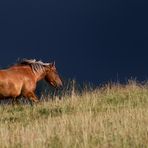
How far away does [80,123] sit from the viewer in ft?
39.9

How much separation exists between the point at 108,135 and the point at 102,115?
10.1 feet

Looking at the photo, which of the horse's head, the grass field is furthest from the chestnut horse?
the grass field

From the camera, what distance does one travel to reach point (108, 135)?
34.9 ft

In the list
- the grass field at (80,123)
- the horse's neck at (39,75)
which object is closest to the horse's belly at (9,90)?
the grass field at (80,123)

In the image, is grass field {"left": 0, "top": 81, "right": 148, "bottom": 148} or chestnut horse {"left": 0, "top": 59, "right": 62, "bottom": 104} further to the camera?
chestnut horse {"left": 0, "top": 59, "right": 62, "bottom": 104}

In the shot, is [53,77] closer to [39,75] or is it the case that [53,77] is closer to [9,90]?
[39,75]

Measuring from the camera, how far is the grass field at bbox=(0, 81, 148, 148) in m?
10.2

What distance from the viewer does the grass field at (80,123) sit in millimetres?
10180

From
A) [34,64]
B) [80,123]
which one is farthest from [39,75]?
[80,123]

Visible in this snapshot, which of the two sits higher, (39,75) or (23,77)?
(39,75)

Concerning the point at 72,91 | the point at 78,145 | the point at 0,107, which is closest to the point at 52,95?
the point at 72,91

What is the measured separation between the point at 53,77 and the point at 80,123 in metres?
8.86

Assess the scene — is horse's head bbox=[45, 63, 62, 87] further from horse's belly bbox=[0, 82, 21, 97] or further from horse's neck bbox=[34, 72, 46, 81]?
horse's belly bbox=[0, 82, 21, 97]

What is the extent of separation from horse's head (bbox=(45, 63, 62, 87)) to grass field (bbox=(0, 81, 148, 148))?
2208mm
